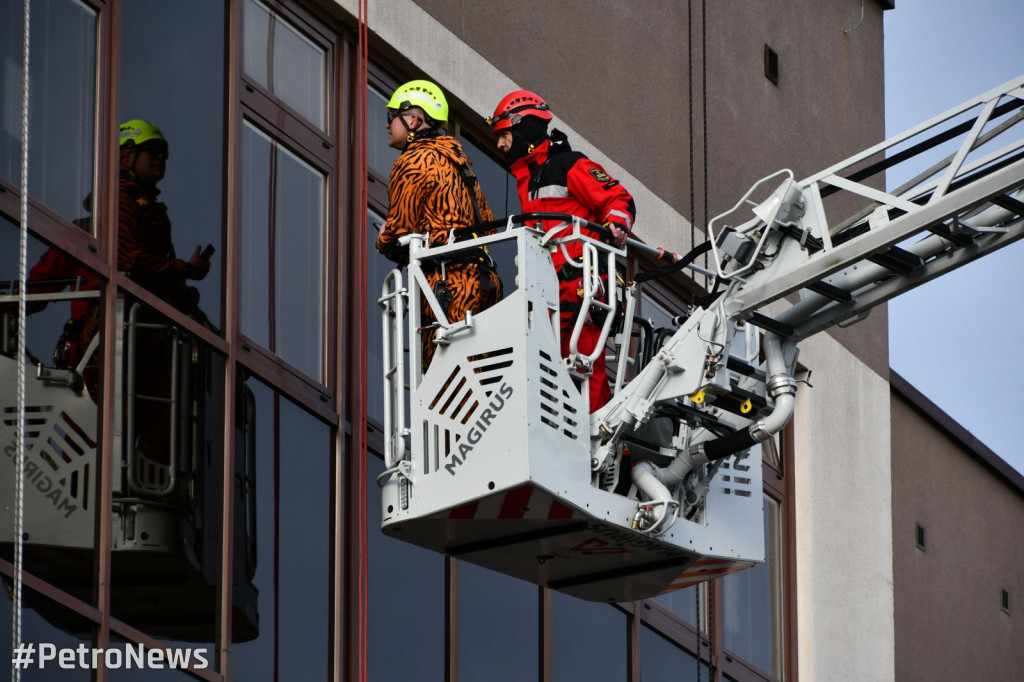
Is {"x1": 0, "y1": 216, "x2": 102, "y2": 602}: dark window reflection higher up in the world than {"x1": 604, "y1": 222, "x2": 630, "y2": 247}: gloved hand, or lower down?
lower down

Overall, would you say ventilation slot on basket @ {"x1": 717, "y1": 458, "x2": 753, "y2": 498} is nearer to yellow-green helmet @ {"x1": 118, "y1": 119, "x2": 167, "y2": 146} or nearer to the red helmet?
the red helmet

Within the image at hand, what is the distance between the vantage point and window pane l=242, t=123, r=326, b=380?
620 inches

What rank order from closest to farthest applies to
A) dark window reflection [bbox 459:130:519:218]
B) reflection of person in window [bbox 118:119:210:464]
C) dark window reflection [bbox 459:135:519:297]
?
reflection of person in window [bbox 118:119:210:464]
dark window reflection [bbox 459:135:519:297]
dark window reflection [bbox 459:130:519:218]

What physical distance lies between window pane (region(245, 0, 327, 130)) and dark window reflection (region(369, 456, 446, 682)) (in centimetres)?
288

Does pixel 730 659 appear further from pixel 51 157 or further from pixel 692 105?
pixel 51 157

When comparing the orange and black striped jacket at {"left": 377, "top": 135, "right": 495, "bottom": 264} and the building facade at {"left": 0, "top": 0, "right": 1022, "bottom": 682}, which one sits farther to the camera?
the orange and black striped jacket at {"left": 377, "top": 135, "right": 495, "bottom": 264}

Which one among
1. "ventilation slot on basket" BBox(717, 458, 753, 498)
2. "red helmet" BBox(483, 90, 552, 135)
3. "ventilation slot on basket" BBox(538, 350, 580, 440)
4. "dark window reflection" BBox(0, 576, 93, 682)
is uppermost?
"red helmet" BBox(483, 90, 552, 135)

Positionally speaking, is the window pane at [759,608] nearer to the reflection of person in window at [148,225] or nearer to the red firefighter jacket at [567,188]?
the red firefighter jacket at [567,188]

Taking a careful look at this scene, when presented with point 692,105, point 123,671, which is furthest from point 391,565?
point 692,105

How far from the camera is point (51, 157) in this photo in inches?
556

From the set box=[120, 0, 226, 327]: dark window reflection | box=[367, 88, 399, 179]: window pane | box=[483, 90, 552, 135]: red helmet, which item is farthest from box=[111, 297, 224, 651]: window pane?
box=[367, 88, 399, 179]: window pane

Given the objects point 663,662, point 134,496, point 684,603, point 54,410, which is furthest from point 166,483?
point 684,603

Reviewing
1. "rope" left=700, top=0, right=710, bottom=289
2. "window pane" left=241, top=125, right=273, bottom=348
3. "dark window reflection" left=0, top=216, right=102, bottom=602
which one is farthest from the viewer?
"rope" left=700, top=0, right=710, bottom=289

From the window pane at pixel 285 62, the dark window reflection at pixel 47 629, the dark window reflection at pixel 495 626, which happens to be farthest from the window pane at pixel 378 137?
the dark window reflection at pixel 47 629
